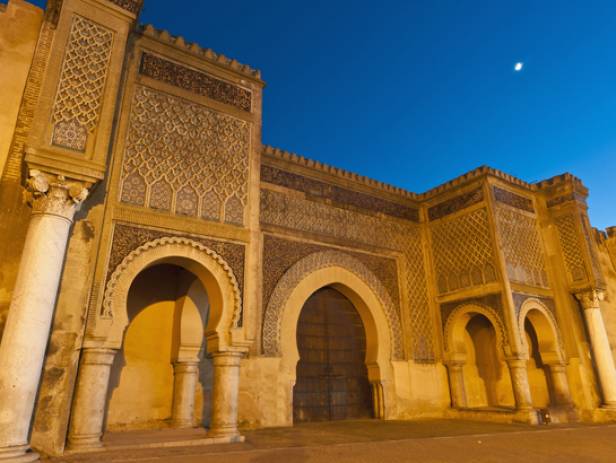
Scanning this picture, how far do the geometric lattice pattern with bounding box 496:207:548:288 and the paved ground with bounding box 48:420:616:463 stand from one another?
301 cm

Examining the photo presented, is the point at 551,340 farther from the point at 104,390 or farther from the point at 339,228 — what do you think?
the point at 104,390

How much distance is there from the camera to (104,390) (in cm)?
404

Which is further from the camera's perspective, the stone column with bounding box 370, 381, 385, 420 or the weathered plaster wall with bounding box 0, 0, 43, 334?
the stone column with bounding box 370, 381, 385, 420

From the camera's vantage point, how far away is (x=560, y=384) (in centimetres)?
784

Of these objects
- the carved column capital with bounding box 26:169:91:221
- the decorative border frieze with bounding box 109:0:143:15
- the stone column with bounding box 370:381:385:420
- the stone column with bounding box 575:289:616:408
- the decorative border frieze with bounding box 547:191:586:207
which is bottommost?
the stone column with bounding box 370:381:385:420

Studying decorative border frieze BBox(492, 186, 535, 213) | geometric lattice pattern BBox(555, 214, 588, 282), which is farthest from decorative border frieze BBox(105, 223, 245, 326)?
geometric lattice pattern BBox(555, 214, 588, 282)

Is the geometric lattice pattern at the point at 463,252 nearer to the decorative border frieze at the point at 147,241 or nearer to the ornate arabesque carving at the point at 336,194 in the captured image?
the ornate arabesque carving at the point at 336,194

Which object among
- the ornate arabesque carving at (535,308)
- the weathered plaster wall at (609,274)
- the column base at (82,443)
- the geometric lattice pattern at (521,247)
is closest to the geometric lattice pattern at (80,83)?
the column base at (82,443)

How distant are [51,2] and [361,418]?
7240 millimetres

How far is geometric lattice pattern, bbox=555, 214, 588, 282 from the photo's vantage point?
329 inches

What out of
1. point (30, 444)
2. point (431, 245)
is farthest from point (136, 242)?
point (431, 245)

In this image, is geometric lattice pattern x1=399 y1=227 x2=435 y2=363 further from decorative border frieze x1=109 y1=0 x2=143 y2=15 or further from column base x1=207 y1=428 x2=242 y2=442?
decorative border frieze x1=109 y1=0 x2=143 y2=15

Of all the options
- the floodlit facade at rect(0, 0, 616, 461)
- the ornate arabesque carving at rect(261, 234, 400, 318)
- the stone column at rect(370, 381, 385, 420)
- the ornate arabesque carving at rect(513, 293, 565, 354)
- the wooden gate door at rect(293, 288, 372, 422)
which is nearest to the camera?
→ the floodlit facade at rect(0, 0, 616, 461)

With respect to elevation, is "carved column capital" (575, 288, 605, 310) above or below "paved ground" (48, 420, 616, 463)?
above
